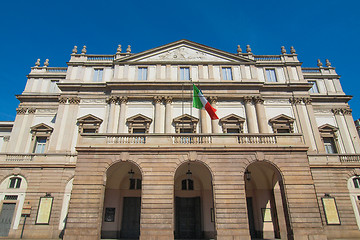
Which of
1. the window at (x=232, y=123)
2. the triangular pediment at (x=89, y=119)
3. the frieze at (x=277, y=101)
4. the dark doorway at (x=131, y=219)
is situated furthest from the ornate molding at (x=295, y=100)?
the triangular pediment at (x=89, y=119)

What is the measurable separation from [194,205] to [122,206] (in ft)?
19.5

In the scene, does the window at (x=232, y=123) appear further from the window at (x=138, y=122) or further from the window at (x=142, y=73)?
the window at (x=142, y=73)

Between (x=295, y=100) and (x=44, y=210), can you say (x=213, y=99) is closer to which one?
(x=295, y=100)

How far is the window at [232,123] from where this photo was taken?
23281mm

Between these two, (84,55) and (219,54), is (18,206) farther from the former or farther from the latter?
(219,54)

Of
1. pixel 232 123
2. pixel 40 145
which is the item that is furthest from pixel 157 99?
pixel 40 145

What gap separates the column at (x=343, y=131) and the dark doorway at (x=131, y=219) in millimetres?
21157

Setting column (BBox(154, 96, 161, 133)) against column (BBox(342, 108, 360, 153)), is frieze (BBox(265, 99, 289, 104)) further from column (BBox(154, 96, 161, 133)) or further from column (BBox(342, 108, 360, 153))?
column (BBox(154, 96, 161, 133))

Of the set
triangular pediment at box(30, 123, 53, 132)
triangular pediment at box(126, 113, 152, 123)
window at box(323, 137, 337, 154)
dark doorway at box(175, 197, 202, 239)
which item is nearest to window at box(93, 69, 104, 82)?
triangular pediment at box(126, 113, 152, 123)

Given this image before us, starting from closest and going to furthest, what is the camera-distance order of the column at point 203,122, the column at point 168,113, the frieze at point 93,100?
the column at point 203,122 < the column at point 168,113 < the frieze at point 93,100

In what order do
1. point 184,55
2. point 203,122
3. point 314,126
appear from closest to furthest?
point 203,122 → point 314,126 → point 184,55

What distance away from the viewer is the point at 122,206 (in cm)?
1991

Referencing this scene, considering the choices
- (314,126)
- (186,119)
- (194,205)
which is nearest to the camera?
(194,205)

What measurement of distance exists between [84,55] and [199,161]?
20.2 meters
